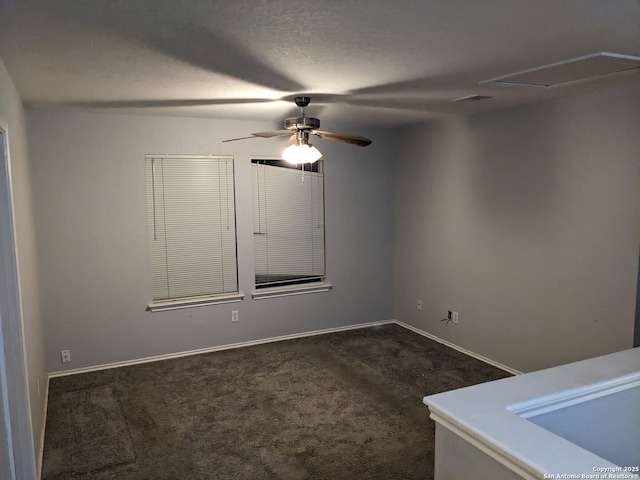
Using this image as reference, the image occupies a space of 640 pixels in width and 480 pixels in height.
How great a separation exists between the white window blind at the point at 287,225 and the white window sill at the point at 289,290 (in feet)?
0.26

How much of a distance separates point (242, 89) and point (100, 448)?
102 inches

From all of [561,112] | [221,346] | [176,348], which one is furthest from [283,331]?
[561,112]

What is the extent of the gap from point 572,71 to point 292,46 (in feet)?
5.73

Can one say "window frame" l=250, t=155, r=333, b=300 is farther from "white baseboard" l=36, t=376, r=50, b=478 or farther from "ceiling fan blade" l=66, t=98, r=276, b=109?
"white baseboard" l=36, t=376, r=50, b=478

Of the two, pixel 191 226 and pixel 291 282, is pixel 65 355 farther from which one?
pixel 291 282

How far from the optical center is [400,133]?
220 inches

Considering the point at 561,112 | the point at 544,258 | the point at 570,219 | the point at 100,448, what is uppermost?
the point at 561,112

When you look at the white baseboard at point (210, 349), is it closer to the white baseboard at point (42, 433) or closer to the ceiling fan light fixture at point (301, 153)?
the white baseboard at point (42, 433)

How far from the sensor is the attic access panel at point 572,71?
2601 millimetres

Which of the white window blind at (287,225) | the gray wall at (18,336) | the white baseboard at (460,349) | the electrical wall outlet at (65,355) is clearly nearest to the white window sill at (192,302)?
the white window blind at (287,225)

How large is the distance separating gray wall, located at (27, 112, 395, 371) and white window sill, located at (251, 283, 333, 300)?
60 millimetres

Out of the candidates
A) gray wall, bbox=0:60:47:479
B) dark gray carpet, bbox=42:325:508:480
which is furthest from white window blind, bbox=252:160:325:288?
gray wall, bbox=0:60:47:479

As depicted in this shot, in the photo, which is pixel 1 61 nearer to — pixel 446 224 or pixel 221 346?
pixel 221 346

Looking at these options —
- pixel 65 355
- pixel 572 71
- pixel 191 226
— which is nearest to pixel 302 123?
pixel 572 71
